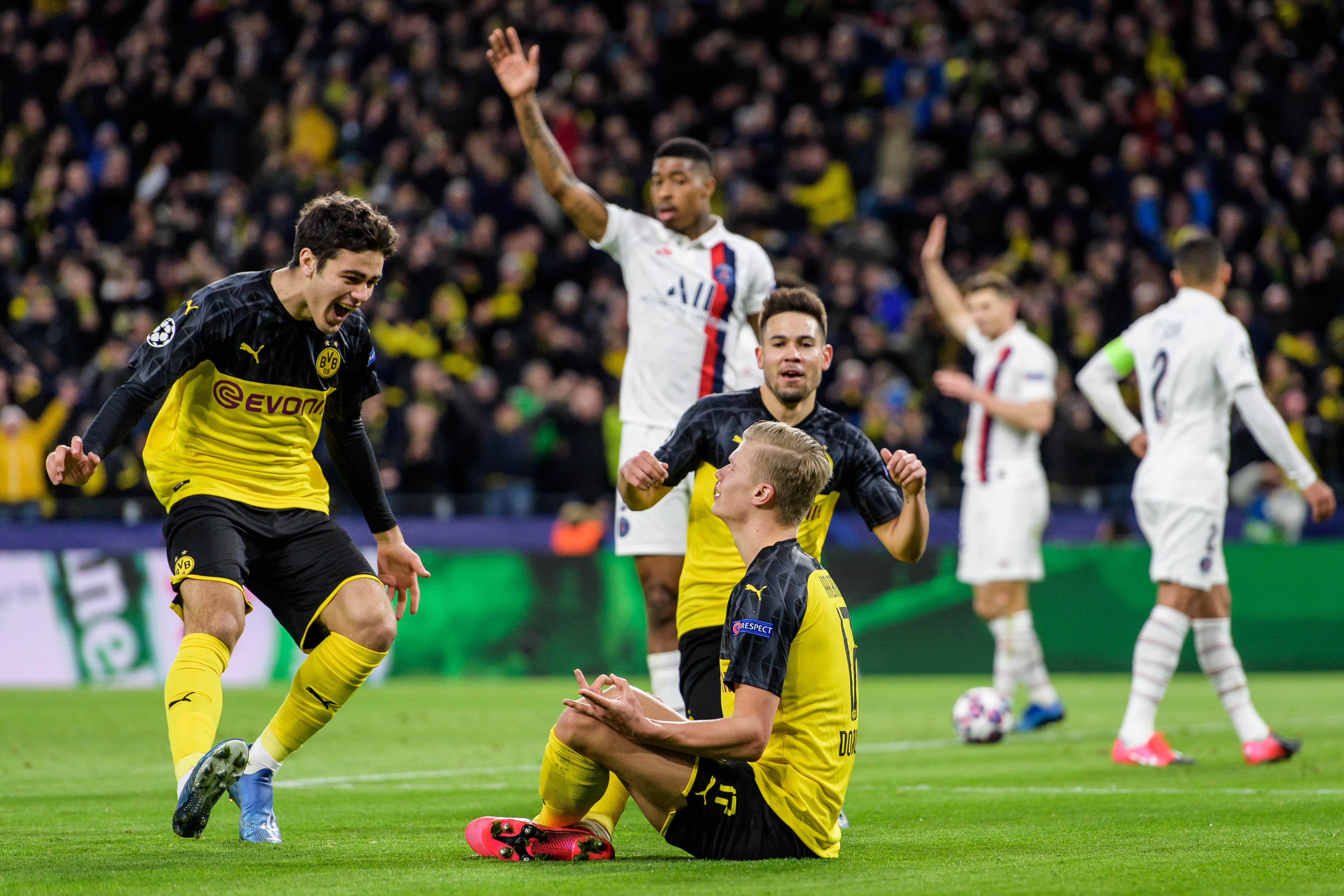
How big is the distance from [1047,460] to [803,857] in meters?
11.3

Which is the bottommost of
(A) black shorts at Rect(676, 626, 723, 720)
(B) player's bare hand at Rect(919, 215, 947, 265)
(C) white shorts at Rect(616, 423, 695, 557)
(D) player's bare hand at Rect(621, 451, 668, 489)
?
(A) black shorts at Rect(676, 626, 723, 720)

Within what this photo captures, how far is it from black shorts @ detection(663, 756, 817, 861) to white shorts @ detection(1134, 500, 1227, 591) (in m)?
4.23

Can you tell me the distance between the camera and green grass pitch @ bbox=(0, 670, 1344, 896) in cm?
464

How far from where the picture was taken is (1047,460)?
15.9 m

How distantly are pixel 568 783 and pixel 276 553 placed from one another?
152cm

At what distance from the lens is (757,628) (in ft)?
15.5

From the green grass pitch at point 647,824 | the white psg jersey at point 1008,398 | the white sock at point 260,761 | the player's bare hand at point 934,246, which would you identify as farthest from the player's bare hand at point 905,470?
the white psg jersey at point 1008,398

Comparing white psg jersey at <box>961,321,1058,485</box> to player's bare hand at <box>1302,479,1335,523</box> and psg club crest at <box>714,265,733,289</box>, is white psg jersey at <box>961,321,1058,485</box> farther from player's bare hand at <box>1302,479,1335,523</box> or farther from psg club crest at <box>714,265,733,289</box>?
psg club crest at <box>714,265,733,289</box>

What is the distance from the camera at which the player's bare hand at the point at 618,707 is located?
180 inches

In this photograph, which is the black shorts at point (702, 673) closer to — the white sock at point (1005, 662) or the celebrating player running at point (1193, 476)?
the celebrating player running at point (1193, 476)

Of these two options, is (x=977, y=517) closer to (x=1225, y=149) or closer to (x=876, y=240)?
(x=876, y=240)

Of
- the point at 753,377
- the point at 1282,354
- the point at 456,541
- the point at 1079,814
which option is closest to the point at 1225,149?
the point at 1282,354

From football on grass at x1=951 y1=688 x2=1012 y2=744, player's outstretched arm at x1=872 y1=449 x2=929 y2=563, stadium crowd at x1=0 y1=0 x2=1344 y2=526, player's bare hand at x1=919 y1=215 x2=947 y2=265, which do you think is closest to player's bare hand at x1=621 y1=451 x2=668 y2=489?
player's outstretched arm at x1=872 y1=449 x2=929 y2=563

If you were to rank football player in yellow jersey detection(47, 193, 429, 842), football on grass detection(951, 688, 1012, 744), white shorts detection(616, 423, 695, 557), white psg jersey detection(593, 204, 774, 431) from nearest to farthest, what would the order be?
football player in yellow jersey detection(47, 193, 429, 842)
white shorts detection(616, 423, 695, 557)
white psg jersey detection(593, 204, 774, 431)
football on grass detection(951, 688, 1012, 744)
